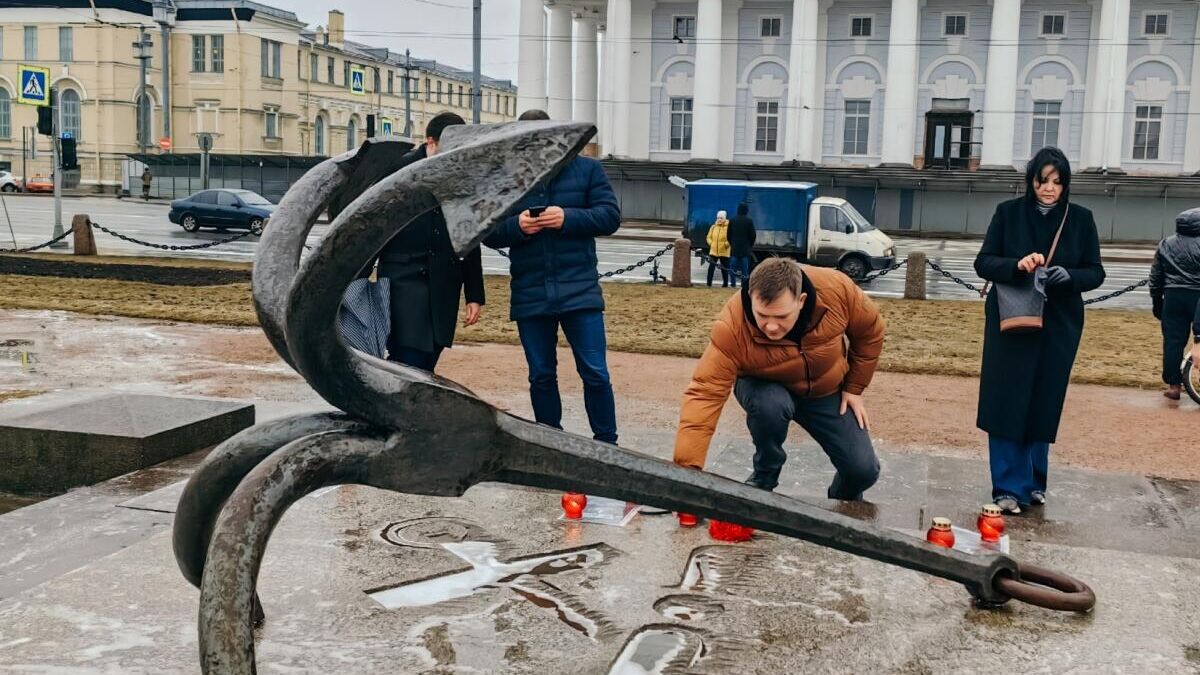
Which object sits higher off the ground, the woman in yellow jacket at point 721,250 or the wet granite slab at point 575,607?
the woman in yellow jacket at point 721,250

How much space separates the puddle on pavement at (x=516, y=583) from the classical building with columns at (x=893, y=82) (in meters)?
42.9

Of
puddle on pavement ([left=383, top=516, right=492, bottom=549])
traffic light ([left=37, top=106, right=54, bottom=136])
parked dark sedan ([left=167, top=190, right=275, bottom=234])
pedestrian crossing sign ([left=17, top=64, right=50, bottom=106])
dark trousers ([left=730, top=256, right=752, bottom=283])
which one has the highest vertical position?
pedestrian crossing sign ([left=17, top=64, right=50, bottom=106])

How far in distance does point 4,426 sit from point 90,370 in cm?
323

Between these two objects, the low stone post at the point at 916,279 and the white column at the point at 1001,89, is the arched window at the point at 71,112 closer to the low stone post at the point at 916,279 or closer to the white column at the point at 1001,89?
the white column at the point at 1001,89

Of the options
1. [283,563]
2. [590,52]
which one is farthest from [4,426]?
[590,52]

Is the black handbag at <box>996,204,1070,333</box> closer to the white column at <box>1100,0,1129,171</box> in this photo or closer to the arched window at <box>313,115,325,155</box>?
the white column at <box>1100,0,1129,171</box>

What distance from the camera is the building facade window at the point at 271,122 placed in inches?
2566

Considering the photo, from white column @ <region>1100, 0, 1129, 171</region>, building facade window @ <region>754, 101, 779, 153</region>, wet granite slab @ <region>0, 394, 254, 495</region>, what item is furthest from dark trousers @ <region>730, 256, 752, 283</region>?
white column @ <region>1100, 0, 1129, 171</region>

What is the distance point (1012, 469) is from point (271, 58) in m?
65.9

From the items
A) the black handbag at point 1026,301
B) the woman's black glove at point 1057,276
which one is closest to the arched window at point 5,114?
the black handbag at point 1026,301

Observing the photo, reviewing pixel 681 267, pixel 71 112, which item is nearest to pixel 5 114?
pixel 71 112

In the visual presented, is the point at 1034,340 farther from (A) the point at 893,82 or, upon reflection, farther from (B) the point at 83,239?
(A) the point at 893,82

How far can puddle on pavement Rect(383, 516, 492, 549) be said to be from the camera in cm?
425

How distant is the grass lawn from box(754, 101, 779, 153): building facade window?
3321cm
